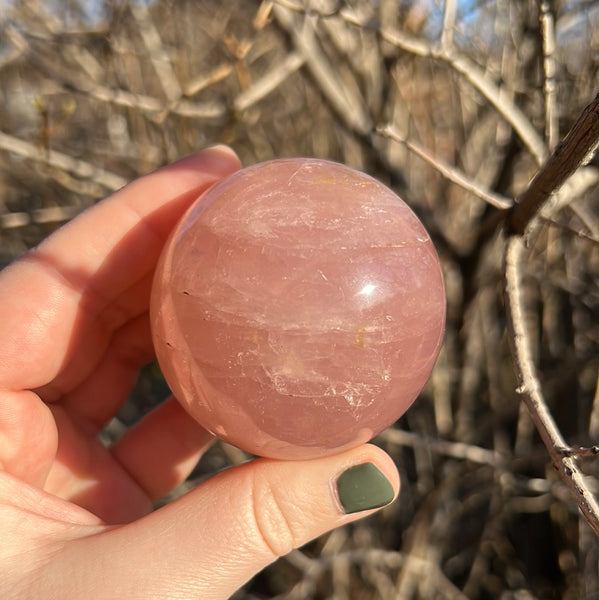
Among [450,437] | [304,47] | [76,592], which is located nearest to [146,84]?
[304,47]

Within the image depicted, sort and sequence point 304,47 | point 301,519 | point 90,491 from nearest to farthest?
point 301,519
point 90,491
point 304,47

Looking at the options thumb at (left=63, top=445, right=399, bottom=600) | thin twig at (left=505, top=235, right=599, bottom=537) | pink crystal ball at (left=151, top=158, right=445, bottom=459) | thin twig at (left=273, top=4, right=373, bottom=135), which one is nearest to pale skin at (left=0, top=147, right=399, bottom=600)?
thumb at (left=63, top=445, right=399, bottom=600)

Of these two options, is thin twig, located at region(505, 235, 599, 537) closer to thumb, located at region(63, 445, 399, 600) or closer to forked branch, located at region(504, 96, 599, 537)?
forked branch, located at region(504, 96, 599, 537)

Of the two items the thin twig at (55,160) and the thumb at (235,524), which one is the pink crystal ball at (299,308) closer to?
the thumb at (235,524)

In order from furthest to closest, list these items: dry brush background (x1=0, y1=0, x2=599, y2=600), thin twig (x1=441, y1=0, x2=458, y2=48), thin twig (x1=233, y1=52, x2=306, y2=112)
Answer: dry brush background (x1=0, y1=0, x2=599, y2=600) → thin twig (x1=233, y1=52, x2=306, y2=112) → thin twig (x1=441, y1=0, x2=458, y2=48)

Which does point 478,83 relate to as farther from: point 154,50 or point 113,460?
point 154,50

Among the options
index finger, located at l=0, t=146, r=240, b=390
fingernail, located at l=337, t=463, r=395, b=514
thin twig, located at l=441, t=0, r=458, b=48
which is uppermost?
thin twig, located at l=441, t=0, r=458, b=48

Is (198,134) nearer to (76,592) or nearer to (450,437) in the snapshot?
(450,437)

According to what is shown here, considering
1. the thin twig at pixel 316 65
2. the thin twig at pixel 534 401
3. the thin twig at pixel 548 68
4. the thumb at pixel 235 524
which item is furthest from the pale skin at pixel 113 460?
the thin twig at pixel 548 68
